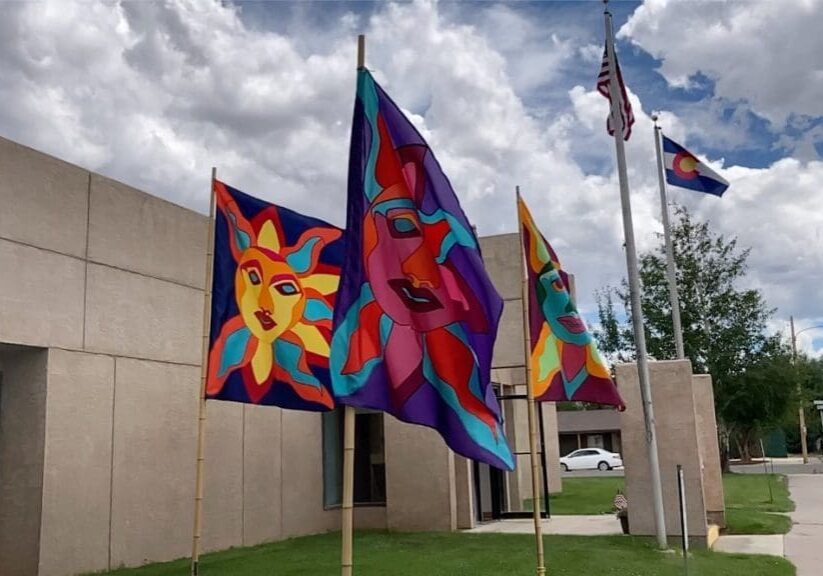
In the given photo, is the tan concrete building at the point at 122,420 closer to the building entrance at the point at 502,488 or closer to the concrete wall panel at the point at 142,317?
the concrete wall panel at the point at 142,317

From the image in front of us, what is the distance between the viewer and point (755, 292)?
41625mm

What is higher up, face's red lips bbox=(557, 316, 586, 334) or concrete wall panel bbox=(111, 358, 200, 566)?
face's red lips bbox=(557, 316, 586, 334)

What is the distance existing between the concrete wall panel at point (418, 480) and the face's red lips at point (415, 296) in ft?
35.5

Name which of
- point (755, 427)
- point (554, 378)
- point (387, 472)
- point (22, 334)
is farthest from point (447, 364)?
point (755, 427)

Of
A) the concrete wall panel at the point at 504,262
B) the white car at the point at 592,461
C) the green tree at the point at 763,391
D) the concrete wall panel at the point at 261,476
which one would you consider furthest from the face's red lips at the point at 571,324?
the white car at the point at 592,461

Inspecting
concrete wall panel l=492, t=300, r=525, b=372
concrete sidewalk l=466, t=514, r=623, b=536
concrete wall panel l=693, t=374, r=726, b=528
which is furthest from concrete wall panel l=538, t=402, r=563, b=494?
concrete wall panel l=693, t=374, r=726, b=528

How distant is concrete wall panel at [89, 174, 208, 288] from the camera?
44.0 ft

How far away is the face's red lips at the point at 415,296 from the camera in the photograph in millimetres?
7293

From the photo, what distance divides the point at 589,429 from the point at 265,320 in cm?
4809

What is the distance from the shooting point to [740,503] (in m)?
22.8

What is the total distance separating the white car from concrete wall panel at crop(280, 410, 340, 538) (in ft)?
102

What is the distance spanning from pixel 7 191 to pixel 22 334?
1.97 metres

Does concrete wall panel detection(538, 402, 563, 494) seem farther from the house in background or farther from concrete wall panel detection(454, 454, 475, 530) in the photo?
the house in background

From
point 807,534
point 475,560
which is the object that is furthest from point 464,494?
point 807,534
